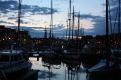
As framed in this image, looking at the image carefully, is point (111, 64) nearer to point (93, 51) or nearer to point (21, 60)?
point (21, 60)

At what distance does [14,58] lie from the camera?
30.0 m

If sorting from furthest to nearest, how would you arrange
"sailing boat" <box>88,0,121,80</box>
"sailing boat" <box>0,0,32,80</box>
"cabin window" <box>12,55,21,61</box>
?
"cabin window" <box>12,55,21,61</box> → "sailing boat" <box>88,0,121,80</box> → "sailing boat" <box>0,0,32,80</box>

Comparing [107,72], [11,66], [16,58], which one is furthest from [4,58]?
[107,72]

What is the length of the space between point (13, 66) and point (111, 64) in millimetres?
9400

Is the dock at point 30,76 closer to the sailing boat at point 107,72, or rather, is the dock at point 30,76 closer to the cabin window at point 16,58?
the cabin window at point 16,58

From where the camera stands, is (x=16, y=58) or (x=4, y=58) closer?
(x=4, y=58)

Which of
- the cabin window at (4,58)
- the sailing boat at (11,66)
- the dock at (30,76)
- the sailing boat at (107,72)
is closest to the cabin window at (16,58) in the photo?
the sailing boat at (11,66)

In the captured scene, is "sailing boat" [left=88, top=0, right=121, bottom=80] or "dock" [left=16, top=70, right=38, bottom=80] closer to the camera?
"sailing boat" [left=88, top=0, right=121, bottom=80]

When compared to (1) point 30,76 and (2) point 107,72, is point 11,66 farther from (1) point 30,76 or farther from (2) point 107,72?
(2) point 107,72

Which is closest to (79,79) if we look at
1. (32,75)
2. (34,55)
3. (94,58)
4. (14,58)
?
(32,75)

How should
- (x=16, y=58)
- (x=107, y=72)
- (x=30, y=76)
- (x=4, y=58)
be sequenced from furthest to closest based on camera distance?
(x=30, y=76) → (x=16, y=58) → (x=4, y=58) → (x=107, y=72)

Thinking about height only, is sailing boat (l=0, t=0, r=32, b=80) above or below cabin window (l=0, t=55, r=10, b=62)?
below

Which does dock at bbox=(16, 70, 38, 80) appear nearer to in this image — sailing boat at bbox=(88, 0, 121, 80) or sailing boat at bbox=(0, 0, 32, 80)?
sailing boat at bbox=(0, 0, 32, 80)

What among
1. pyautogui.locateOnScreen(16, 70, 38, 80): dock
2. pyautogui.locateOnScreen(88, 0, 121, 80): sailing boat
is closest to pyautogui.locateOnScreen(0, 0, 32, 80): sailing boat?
pyautogui.locateOnScreen(16, 70, 38, 80): dock
